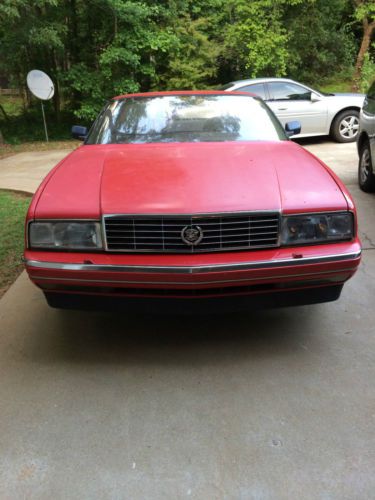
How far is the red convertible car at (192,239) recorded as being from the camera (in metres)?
2.52

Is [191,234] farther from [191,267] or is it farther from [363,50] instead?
[363,50]

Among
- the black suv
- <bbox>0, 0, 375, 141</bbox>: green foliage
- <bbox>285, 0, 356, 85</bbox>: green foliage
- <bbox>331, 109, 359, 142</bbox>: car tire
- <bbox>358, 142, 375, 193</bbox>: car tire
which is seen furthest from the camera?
<bbox>285, 0, 356, 85</bbox>: green foliage

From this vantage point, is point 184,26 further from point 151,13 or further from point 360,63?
point 360,63

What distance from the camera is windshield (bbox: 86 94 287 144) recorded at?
147 inches

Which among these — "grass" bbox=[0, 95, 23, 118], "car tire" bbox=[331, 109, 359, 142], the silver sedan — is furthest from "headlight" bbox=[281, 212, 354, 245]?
"grass" bbox=[0, 95, 23, 118]

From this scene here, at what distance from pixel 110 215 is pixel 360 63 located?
17.6m

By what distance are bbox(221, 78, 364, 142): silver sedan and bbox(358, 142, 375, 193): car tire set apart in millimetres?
3384

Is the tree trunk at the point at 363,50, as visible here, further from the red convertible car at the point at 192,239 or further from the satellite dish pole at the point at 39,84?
the red convertible car at the point at 192,239

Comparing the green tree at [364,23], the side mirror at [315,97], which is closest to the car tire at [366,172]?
the side mirror at [315,97]

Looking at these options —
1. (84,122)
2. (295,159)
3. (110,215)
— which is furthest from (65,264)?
(84,122)

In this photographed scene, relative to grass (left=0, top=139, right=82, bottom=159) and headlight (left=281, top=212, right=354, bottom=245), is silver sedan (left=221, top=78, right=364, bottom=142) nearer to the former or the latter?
grass (left=0, top=139, right=82, bottom=159)

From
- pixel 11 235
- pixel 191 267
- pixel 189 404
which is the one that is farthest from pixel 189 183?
pixel 11 235

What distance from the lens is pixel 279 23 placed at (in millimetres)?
14391

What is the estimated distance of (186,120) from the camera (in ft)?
12.9
